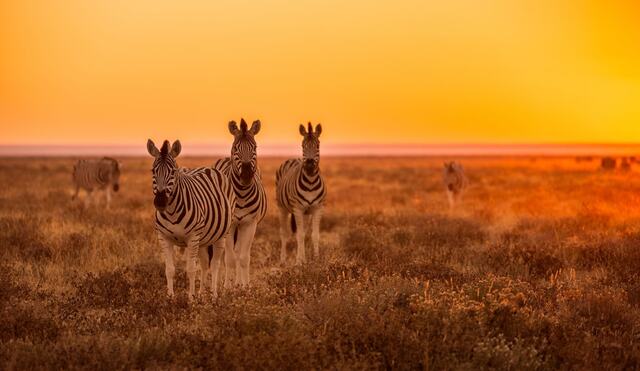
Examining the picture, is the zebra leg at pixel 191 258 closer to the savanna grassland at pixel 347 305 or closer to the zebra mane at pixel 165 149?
the savanna grassland at pixel 347 305

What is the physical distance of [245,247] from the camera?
31.6 feet

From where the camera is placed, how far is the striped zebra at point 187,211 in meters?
7.64

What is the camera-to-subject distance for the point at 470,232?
559 inches

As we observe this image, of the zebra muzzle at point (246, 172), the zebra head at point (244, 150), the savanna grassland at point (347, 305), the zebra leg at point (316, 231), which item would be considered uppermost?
the zebra head at point (244, 150)

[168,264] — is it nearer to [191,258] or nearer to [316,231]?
[191,258]

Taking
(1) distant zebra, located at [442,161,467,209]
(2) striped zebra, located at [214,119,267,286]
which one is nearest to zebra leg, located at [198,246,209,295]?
(2) striped zebra, located at [214,119,267,286]

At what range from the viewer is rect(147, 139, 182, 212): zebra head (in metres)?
7.50

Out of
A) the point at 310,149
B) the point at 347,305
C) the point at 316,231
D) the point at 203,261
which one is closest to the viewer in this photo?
the point at 347,305

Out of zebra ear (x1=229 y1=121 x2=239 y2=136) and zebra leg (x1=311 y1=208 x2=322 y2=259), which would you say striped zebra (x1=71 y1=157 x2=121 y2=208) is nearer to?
zebra leg (x1=311 y1=208 x2=322 y2=259)

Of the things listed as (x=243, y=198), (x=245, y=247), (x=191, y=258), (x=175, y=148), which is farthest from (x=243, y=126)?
(x=191, y=258)

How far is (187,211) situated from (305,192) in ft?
14.2

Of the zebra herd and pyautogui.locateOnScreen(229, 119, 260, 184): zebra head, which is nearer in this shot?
the zebra herd

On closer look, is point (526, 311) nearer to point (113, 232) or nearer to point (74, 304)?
point (74, 304)

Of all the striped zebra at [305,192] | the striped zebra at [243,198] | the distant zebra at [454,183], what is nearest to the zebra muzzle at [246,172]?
the striped zebra at [243,198]
